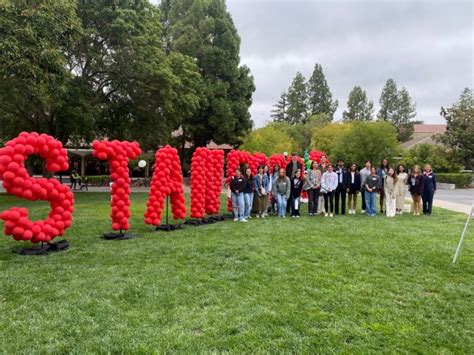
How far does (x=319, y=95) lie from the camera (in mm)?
69125

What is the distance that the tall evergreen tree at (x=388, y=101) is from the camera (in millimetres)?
66562

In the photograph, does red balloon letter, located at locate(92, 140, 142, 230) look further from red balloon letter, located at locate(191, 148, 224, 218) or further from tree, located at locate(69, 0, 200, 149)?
tree, located at locate(69, 0, 200, 149)

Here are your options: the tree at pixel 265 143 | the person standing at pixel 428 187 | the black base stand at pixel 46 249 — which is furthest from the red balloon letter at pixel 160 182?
the tree at pixel 265 143

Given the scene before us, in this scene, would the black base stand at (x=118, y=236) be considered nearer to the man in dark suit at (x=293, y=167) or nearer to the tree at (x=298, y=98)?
the man in dark suit at (x=293, y=167)

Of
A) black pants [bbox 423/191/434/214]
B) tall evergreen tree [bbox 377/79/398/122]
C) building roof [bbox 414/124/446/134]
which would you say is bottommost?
black pants [bbox 423/191/434/214]

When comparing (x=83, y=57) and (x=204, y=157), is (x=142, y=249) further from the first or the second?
(x=83, y=57)

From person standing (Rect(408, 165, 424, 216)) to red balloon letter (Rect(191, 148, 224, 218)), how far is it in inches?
244

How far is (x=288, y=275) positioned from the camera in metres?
5.75

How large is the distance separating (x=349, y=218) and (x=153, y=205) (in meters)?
5.68

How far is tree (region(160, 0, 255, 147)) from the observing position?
90.5ft

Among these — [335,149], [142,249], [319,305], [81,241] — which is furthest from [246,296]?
[335,149]

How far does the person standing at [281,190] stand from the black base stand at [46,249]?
20.2ft

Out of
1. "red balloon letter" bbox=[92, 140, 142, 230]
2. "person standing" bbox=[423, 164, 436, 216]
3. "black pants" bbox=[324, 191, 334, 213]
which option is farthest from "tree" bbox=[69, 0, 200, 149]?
"person standing" bbox=[423, 164, 436, 216]

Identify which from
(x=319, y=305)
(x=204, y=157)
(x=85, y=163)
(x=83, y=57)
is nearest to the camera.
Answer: (x=319, y=305)
